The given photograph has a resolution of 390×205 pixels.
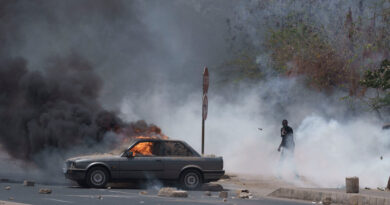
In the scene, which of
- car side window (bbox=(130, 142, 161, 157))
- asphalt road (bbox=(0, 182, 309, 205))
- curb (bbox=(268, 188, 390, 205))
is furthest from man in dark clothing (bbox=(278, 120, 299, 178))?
curb (bbox=(268, 188, 390, 205))

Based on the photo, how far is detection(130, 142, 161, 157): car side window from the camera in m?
18.2

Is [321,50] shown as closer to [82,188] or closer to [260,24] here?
[260,24]

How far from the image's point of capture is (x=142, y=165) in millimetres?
17891

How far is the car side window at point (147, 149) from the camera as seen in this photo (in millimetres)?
18188

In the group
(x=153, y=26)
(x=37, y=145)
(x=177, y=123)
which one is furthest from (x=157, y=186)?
(x=153, y=26)

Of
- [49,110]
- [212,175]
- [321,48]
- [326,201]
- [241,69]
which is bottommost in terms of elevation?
[326,201]

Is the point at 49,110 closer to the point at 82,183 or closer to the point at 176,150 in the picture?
the point at 82,183

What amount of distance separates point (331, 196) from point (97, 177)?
5754 millimetres

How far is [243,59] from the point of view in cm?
4366

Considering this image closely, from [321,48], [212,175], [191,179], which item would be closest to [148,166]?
[191,179]

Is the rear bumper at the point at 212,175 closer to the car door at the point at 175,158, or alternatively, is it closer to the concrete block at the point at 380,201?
the car door at the point at 175,158

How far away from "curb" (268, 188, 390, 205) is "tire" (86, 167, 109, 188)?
395 centimetres

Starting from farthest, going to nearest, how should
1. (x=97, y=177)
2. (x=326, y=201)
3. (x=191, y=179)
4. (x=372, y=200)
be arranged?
(x=191, y=179) → (x=97, y=177) → (x=326, y=201) → (x=372, y=200)

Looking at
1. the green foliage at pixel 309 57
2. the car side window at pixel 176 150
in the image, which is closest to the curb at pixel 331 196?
the car side window at pixel 176 150
